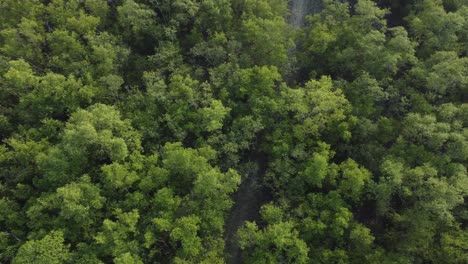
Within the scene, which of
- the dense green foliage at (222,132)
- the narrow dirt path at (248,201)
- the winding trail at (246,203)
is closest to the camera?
the dense green foliage at (222,132)

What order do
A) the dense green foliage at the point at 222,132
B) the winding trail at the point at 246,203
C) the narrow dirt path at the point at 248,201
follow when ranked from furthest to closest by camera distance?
the narrow dirt path at the point at 248,201
the winding trail at the point at 246,203
the dense green foliage at the point at 222,132

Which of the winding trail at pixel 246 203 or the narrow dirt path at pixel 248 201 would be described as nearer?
the winding trail at pixel 246 203

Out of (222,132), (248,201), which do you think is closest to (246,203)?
(248,201)

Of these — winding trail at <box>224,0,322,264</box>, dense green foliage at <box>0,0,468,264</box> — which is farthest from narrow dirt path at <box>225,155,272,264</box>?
dense green foliage at <box>0,0,468,264</box>

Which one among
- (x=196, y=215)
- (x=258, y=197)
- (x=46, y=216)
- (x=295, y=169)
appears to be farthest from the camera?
(x=258, y=197)

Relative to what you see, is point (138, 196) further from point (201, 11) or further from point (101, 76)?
point (201, 11)

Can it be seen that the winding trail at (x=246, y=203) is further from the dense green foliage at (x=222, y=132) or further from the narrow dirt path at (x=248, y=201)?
the dense green foliage at (x=222, y=132)

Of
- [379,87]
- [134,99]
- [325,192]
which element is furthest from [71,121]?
[379,87]

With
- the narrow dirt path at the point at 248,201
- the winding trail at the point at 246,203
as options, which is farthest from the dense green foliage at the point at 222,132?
the narrow dirt path at the point at 248,201

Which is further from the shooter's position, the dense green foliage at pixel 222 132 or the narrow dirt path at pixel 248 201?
the narrow dirt path at pixel 248 201
